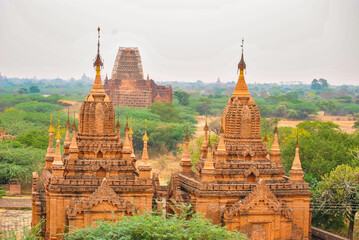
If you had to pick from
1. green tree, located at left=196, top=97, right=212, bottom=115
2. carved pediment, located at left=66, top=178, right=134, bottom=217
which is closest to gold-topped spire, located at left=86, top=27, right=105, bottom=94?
carved pediment, located at left=66, top=178, right=134, bottom=217

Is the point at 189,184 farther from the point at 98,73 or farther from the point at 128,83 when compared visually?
the point at 128,83

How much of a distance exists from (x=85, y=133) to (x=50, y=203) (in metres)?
3.76

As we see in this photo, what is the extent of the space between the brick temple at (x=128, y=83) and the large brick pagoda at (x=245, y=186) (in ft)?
222

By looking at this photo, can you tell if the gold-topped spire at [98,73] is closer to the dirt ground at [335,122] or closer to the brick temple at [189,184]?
the brick temple at [189,184]


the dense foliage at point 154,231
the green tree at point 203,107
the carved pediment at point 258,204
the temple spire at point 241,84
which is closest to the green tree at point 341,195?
the carved pediment at point 258,204

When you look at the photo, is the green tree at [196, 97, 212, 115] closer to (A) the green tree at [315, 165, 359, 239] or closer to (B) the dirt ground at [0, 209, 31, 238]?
(B) the dirt ground at [0, 209, 31, 238]

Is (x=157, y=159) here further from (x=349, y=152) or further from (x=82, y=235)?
(x=82, y=235)

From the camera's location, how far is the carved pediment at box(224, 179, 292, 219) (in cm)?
2679

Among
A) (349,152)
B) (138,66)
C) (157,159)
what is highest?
(138,66)

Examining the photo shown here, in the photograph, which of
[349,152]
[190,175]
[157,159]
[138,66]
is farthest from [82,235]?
[138,66]

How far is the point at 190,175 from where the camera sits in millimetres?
30484

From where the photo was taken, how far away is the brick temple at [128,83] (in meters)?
96.7

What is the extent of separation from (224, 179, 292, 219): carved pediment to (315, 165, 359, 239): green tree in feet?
24.5

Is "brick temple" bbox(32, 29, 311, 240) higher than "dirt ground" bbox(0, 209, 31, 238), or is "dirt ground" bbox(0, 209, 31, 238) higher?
"brick temple" bbox(32, 29, 311, 240)
